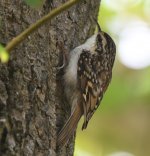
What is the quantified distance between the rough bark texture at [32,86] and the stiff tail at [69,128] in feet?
0.10

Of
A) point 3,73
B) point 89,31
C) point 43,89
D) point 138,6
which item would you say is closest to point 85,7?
point 89,31

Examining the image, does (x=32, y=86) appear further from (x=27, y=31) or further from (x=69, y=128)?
(x=27, y=31)

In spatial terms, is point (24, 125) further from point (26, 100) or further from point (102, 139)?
point (102, 139)

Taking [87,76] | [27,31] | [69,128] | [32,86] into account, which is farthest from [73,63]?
[27,31]

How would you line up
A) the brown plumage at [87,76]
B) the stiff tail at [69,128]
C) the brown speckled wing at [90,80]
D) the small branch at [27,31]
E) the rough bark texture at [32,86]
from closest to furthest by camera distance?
the small branch at [27,31] < the rough bark texture at [32,86] < the stiff tail at [69,128] < the brown plumage at [87,76] < the brown speckled wing at [90,80]

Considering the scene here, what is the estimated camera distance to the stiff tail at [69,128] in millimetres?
2479

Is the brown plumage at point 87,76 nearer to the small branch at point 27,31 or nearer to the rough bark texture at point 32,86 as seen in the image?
the rough bark texture at point 32,86

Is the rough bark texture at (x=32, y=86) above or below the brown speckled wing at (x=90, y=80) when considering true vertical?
below

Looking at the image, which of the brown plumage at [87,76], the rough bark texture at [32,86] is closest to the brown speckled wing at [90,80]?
the brown plumage at [87,76]

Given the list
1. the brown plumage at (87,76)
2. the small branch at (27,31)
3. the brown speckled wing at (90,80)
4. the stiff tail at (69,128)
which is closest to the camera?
the small branch at (27,31)

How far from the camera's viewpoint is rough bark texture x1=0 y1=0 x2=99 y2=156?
6.91 feet

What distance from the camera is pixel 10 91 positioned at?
2.14 meters

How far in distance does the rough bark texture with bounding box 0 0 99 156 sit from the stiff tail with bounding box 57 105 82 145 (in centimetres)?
3

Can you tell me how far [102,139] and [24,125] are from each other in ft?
8.58
